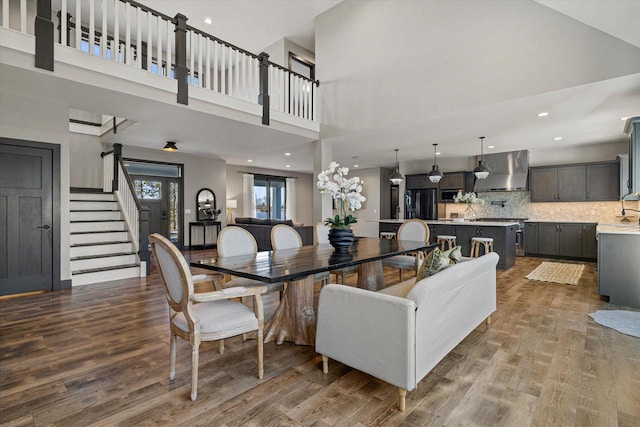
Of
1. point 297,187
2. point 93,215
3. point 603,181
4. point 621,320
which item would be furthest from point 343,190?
point 297,187

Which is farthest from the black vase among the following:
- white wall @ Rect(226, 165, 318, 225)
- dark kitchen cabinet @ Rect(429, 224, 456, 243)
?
white wall @ Rect(226, 165, 318, 225)

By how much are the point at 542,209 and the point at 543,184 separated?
26.3 inches

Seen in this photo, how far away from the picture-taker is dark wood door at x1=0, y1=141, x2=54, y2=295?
4203 millimetres

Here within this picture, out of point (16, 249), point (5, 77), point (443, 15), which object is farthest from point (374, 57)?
point (16, 249)

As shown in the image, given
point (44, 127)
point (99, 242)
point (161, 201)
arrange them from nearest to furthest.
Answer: point (44, 127) → point (99, 242) → point (161, 201)

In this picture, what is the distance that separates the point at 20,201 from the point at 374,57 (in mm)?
5757

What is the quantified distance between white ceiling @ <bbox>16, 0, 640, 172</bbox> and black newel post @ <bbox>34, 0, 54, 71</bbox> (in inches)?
32.6

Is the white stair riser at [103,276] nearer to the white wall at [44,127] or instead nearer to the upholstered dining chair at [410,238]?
the white wall at [44,127]

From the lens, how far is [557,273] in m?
5.66

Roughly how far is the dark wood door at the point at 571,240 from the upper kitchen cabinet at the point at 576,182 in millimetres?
680

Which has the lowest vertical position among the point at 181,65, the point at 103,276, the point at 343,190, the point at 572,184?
the point at 103,276

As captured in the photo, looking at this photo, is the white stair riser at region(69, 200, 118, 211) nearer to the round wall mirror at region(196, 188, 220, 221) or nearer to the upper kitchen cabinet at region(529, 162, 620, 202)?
the round wall mirror at region(196, 188, 220, 221)

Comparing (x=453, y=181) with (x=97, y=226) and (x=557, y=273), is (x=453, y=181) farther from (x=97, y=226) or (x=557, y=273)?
(x=97, y=226)

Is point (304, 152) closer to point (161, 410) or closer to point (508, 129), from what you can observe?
point (508, 129)
